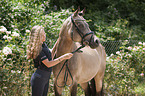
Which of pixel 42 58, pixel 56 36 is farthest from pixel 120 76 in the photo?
pixel 42 58

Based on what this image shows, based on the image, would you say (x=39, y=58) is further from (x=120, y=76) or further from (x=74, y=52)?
(x=120, y=76)

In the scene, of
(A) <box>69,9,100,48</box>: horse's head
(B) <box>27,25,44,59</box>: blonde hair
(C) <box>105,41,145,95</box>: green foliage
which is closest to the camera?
(B) <box>27,25,44,59</box>: blonde hair

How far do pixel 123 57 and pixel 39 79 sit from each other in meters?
3.84

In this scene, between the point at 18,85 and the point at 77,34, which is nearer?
the point at 77,34

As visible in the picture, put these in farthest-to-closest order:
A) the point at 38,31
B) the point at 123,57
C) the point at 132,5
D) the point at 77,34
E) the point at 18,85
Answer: the point at 132,5, the point at 123,57, the point at 18,85, the point at 77,34, the point at 38,31

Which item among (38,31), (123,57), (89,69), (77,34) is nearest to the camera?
(38,31)

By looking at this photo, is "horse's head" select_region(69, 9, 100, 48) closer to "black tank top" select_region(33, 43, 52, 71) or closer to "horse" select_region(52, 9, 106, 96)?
"horse" select_region(52, 9, 106, 96)

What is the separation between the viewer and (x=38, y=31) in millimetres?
2934

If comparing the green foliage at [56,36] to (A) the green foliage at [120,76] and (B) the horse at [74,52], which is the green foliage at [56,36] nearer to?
(A) the green foliage at [120,76]

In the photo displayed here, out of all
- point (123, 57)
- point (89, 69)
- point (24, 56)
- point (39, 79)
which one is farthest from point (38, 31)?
point (123, 57)

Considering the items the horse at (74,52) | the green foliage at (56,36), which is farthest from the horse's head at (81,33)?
the green foliage at (56,36)

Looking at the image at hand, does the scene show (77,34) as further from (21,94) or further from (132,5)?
(132,5)

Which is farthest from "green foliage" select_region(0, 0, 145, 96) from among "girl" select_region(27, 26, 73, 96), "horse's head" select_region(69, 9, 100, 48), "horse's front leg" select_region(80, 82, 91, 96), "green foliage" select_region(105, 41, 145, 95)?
"horse's head" select_region(69, 9, 100, 48)

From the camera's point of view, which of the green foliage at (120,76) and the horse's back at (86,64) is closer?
the horse's back at (86,64)
